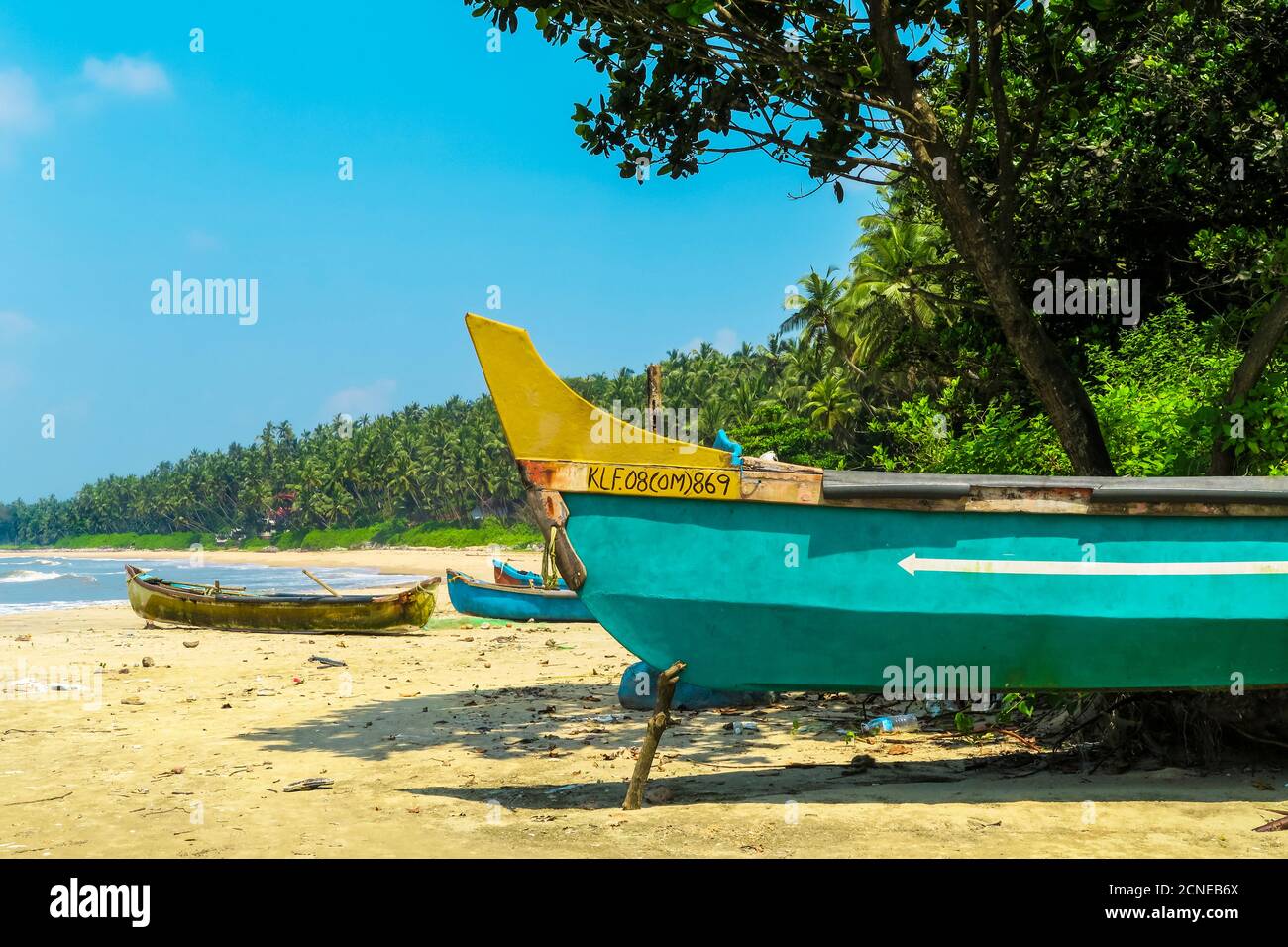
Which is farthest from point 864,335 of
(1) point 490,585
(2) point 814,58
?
(2) point 814,58

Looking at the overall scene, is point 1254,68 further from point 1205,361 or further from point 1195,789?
point 1195,789

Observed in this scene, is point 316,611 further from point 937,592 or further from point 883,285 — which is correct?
point 883,285

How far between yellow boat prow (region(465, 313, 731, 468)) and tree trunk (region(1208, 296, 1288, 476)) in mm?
4448

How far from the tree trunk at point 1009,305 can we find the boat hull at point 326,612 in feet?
49.2

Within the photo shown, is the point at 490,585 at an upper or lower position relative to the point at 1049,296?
lower

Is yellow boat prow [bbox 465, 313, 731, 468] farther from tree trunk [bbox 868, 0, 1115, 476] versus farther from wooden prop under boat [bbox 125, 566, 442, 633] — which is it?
wooden prop under boat [bbox 125, 566, 442, 633]

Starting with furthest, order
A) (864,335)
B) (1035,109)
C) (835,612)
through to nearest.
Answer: (864,335), (1035,109), (835,612)

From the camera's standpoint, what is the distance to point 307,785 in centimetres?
701

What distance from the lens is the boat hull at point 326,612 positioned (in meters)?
20.5

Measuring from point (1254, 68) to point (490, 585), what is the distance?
18329mm

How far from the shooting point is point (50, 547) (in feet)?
537

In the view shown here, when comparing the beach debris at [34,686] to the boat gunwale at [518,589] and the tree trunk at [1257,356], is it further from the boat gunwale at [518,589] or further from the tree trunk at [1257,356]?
the tree trunk at [1257,356]

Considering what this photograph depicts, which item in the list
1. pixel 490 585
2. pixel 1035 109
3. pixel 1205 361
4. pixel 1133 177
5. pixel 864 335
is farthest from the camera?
pixel 864 335

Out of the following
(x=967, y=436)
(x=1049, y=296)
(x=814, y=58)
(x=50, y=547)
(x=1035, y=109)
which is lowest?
(x=50, y=547)
